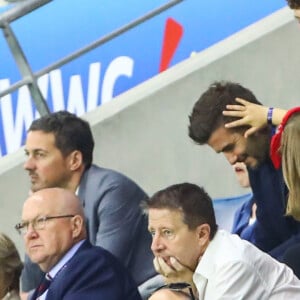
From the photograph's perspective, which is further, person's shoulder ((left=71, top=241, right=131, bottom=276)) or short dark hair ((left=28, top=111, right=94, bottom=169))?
short dark hair ((left=28, top=111, right=94, bottom=169))

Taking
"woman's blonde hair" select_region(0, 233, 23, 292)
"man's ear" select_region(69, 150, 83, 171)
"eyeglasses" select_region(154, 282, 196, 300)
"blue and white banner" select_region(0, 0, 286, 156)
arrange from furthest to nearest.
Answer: "blue and white banner" select_region(0, 0, 286, 156), "man's ear" select_region(69, 150, 83, 171), "woman's blonde hair" select_region(0, 233, 23, 292), "eyeglasses" select_region(154, 282, 196, 300)

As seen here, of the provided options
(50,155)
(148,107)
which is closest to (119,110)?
(148,107)

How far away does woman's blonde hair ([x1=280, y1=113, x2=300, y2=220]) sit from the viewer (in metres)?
4.21

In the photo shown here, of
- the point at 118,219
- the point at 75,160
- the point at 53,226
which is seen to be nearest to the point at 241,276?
the point at 53,226

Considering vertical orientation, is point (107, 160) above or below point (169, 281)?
below

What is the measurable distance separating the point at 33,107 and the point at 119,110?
1.52ft

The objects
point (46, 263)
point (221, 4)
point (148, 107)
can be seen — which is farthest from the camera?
point (221, 4)

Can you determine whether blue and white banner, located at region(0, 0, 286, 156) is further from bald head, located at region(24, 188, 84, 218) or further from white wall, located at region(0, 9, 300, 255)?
bald head, located at region(24, 188, 84, 218)

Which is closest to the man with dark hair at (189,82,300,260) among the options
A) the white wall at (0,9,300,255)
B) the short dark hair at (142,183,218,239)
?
the short dark hair at (142,183,218,239)

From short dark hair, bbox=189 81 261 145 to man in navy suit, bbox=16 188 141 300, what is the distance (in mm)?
556

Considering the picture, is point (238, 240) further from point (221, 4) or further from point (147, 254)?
point (221, 4)

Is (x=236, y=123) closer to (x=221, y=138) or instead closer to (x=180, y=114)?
(x=221, y=138)

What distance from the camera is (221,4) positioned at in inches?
295

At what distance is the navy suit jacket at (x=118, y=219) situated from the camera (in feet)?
17.4
